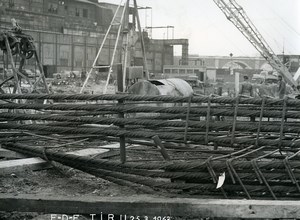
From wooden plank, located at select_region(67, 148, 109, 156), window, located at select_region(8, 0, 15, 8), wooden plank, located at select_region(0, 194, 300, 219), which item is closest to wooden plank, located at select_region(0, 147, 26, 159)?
wooden plank, located at select_region(67, 148, 109, 156)

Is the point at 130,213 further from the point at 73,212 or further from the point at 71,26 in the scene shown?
the point at 71,26

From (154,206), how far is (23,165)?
1747mm

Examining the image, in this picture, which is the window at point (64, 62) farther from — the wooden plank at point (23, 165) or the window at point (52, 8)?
the wooden plank at point (23, 165)

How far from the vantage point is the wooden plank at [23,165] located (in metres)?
4.62

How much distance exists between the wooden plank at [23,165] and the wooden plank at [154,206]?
2.96ft

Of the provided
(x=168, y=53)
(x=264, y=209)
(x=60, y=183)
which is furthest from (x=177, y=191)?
(x=168, y=53)

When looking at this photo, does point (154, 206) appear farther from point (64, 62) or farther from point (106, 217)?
point (64, 62)

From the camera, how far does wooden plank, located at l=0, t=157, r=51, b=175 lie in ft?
15.2

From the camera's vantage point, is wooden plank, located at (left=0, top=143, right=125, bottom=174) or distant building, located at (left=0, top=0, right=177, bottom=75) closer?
wooden plank, located at (left=0, top=143, right=125, bottom=174)

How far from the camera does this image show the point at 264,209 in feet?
11.6

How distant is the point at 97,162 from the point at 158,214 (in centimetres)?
91

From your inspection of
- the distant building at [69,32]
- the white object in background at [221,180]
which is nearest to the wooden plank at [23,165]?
the white object in background at [221,180]

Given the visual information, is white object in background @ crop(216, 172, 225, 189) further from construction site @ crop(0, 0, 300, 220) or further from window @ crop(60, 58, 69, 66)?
window @ crop(60, 58, 69, 66)

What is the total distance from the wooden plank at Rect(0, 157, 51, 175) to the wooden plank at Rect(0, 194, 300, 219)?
0.90 metres
